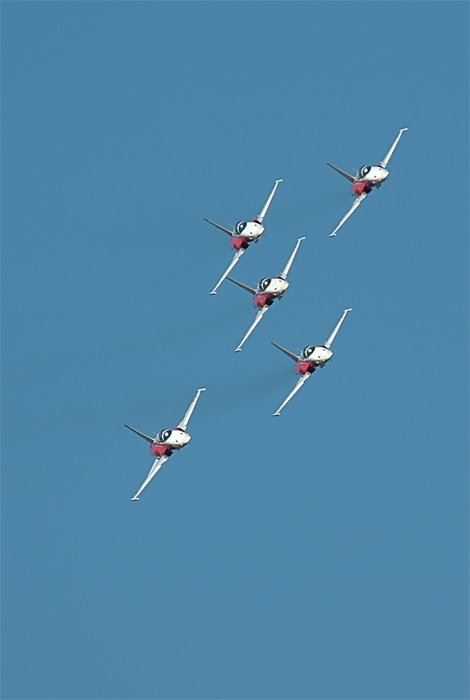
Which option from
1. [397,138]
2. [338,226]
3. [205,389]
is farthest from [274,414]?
[397,138]

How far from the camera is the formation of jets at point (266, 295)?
562 ft

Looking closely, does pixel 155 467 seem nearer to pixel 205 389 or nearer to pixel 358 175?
pixel 205 389

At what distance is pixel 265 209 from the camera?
183m

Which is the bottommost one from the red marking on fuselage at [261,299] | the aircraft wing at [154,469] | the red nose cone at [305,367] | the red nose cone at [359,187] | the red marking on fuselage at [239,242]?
the aircraft wing at [154,469]

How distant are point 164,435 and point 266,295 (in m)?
14.5

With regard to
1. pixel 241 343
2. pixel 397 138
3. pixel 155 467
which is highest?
pixel 397 138

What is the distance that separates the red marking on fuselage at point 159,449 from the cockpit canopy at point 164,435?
55cm

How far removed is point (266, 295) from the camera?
17688 centimetres

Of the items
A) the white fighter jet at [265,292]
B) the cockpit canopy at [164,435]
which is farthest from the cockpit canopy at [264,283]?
the cockpit canopy at [164,435]

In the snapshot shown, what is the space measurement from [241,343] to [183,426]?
8.14 m

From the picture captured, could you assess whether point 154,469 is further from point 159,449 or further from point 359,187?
point 359,187

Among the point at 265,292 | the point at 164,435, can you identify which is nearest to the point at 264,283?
the point at 265,292

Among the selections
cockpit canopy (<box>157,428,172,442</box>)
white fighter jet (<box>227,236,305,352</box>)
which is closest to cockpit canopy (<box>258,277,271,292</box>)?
white fighter jet (<box>227,236,305,352</box>)

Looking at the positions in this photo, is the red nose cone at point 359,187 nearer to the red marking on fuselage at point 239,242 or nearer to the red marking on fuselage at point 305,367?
the red marking on fuselage at point 239,242
